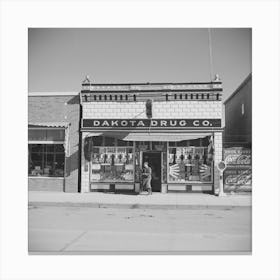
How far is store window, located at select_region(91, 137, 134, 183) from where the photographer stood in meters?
17.2

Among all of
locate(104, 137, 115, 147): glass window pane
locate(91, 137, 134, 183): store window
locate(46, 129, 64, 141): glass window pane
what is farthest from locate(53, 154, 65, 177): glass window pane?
locate(104, 137, 115, 147): glass window pane

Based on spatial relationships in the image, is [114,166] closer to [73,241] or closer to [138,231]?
[138,231]

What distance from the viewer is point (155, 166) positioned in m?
17.1

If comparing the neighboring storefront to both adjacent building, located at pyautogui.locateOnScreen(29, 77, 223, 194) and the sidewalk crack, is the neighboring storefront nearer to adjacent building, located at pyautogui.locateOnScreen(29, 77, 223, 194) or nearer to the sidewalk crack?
adjacent building, located at pyautogui.locateOnScreen(29, 77, 223, 194)

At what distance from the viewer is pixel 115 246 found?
742cm

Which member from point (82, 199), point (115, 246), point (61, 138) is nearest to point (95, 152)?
point (61, 138)

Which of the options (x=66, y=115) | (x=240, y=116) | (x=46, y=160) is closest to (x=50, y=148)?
(x=46, y=160)

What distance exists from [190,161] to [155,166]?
167 cm

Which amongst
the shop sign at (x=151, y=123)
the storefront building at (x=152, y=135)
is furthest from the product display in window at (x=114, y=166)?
the shop sign at (x=151, y=123)

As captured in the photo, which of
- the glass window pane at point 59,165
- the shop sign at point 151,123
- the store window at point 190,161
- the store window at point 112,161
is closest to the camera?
the shop sign at point 151,123

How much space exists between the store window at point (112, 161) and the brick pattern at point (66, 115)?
0.88m

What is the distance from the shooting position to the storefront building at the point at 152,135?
16.6 metres

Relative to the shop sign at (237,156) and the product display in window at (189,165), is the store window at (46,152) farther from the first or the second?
the shop sign at (237,156)

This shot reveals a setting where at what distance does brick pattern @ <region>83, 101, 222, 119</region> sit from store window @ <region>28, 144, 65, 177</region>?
7.39 ft
